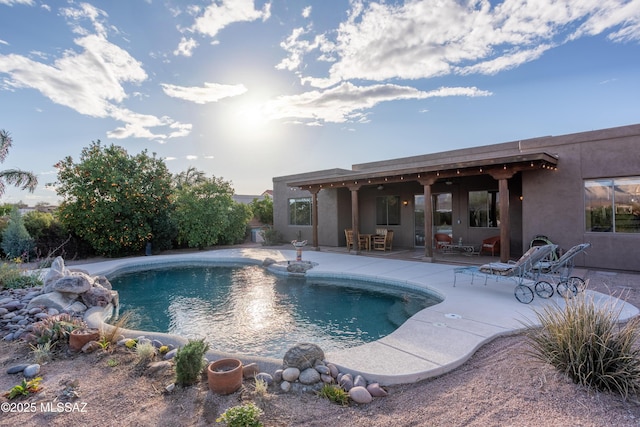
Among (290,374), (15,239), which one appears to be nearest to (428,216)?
(290,374)

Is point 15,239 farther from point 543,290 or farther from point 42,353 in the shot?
point 543,290

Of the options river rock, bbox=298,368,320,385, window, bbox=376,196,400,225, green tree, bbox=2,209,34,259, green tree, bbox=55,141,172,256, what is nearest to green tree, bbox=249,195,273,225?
green tree, bbox=55,141,172,256

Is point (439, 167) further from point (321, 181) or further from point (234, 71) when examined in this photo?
point (234, 71)

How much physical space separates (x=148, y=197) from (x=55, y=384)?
12.5 meters

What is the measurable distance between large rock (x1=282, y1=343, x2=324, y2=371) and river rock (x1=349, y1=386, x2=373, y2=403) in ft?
1.84

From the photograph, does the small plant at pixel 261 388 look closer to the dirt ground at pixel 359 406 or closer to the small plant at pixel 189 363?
the dirt ground at pixel 359 406

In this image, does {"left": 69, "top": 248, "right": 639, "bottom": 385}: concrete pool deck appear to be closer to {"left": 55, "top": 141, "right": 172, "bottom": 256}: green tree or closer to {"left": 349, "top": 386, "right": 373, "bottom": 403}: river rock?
{"left": 349, "top": 386, "right": 373, "bottom": 403}: river rock

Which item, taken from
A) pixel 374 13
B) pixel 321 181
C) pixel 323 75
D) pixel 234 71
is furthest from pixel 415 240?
pixel 234 71

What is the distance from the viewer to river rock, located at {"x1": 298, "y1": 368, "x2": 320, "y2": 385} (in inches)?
128

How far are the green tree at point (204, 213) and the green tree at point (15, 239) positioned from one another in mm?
5350

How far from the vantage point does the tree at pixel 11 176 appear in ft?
46.5

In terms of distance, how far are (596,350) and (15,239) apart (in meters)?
16.0

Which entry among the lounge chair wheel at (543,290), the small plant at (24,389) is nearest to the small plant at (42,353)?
the small plant at (24,389)

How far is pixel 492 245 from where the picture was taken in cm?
1111
